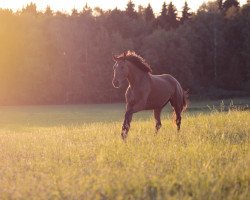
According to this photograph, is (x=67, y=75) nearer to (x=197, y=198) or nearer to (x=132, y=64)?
(x=132, y=64)

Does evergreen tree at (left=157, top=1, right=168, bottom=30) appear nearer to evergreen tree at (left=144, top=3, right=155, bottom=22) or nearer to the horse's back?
evergreen tree at (left=144, top=3, right=155, bottom=22)

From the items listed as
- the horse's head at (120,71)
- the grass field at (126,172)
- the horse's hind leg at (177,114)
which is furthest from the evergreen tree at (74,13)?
the grass field at (126,172)

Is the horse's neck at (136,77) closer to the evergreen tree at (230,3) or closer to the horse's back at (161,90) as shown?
the horse's back at (161,90)

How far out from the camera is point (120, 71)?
13430 mm

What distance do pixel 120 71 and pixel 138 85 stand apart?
1011 millimetres

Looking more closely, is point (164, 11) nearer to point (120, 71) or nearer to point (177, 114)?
point (177, 114)

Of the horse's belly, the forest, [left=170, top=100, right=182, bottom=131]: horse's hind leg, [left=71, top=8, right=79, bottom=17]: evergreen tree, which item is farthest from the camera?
[left=71, top=8, right=79, bottom=17]: evergreen tree

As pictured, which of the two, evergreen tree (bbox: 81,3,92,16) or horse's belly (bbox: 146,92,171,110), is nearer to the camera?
horse's belly (bbox: 146,92,171,110)

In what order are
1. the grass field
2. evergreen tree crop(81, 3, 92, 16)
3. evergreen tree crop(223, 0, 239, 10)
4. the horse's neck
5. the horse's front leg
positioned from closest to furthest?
the grass field → the horse's front leg → the horse's neck → evergreen tree crop(81, 3, 92, 16) → evergreen tree crop(223, 0, 239, 10)

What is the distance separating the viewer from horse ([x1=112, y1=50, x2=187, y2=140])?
13.4m

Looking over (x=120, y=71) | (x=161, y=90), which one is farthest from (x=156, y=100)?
(x=120, y=71)

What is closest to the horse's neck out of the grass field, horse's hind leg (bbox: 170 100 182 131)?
horse's hind leg (bbox: 170 100 182 131)

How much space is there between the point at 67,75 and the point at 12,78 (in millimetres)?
8830

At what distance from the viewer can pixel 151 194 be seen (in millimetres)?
6746
